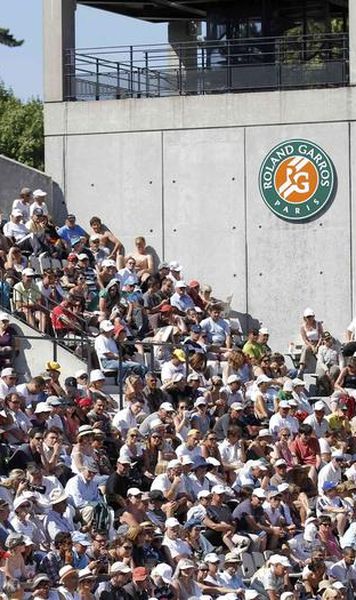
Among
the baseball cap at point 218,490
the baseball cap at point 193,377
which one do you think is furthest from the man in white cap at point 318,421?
the baseball cap at point 218,490

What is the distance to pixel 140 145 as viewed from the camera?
3347 centimetres

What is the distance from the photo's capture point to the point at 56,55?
111 feet

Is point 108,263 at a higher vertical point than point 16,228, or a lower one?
lower

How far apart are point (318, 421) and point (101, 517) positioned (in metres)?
5.88

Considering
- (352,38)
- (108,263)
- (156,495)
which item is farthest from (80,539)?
(352,38)

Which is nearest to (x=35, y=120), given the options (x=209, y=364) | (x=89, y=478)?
(x=209, y=364)

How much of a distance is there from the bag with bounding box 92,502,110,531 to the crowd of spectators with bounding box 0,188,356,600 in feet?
0.09

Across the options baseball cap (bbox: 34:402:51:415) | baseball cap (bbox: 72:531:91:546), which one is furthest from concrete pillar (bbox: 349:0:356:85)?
baseball cap (bbox: 72:531:91:546)

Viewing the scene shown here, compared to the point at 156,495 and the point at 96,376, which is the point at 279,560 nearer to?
the point at 156,495

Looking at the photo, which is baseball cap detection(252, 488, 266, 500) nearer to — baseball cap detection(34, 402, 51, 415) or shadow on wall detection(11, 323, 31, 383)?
baseball cap detection(34, 402, 51, 415)

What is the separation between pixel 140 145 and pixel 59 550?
13.4 m

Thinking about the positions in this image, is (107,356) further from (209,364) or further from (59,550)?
(59,550)

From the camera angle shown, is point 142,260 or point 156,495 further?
point 142,260

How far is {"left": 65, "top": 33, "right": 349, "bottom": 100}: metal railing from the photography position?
33062 mm
